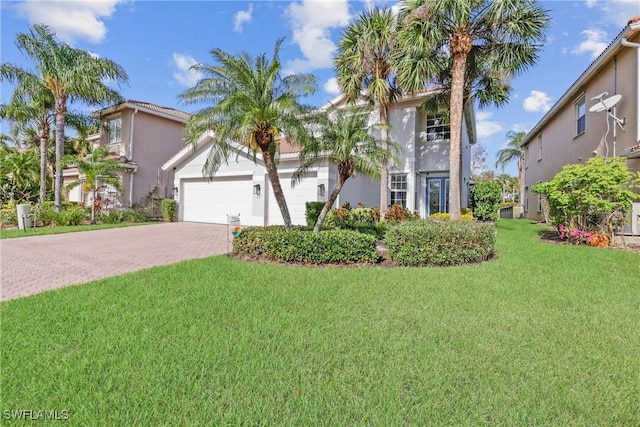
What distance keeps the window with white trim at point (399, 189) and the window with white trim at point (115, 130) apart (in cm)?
1872

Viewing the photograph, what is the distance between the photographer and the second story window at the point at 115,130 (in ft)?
73.5

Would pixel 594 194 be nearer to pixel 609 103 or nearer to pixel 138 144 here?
pixel 609 103

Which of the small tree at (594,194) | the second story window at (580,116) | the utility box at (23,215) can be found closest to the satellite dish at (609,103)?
the small tree at (594,194)

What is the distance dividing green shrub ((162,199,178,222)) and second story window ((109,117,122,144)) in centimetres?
673

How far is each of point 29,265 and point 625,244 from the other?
16.8 metres

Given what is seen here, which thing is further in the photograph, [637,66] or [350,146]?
[637,66]

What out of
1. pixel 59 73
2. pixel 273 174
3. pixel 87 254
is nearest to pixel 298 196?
pixel 273 174

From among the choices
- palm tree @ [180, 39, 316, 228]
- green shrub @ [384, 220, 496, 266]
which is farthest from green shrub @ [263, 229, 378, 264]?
palm tree @ [180, 39, 316, 228]

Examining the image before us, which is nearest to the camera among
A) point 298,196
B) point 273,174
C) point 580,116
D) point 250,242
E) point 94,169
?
point 250,242

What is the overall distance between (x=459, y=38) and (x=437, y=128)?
18.9ft

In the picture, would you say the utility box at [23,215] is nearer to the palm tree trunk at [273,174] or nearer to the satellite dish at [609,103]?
the palm tree trunk at [273,174]

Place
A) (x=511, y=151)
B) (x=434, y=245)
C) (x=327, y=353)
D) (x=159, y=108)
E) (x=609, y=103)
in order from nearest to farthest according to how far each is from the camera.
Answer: (x=327, y=353)
(x=434, y=245)
(x=609, y=103)
(x=159, y=108)
(x=511, y=151)

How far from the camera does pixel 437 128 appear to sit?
17.4 meters

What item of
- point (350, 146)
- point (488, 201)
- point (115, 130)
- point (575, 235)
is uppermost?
point (115, 130)
